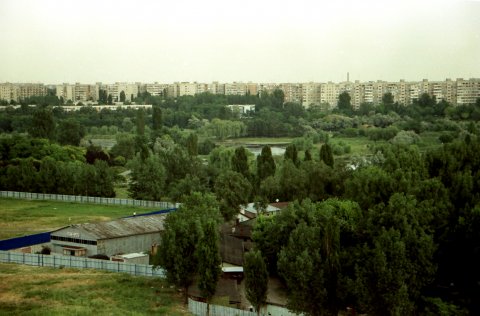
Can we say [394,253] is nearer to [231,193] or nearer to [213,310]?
[213,310]

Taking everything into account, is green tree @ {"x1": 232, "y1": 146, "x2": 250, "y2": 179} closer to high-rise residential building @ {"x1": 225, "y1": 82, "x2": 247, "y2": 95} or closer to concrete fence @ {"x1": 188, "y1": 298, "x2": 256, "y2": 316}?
concrete fence @ {"x1": 188, "y1": 298, "x2": 256, "y2": 316}

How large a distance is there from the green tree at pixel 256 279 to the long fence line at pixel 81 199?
6648mm

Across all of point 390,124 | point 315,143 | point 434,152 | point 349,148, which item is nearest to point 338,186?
point 434,152

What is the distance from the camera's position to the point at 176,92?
41.7 meters

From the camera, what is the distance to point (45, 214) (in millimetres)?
11758

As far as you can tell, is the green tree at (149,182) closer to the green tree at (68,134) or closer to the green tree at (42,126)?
the green tree at (42,126)

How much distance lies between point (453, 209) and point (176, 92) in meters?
35.8

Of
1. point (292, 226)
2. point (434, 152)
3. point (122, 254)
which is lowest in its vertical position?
point (122, 254)

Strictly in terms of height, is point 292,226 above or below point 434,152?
below

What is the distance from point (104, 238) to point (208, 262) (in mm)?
2705

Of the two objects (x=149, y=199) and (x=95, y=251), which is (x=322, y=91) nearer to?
(x=149, y=199)

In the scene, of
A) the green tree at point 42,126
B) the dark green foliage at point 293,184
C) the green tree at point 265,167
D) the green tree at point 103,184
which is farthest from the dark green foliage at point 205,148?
the dark green foliage at point 293,184

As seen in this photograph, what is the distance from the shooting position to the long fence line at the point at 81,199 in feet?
42.3

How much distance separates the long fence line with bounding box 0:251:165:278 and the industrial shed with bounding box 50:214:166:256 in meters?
0.50
